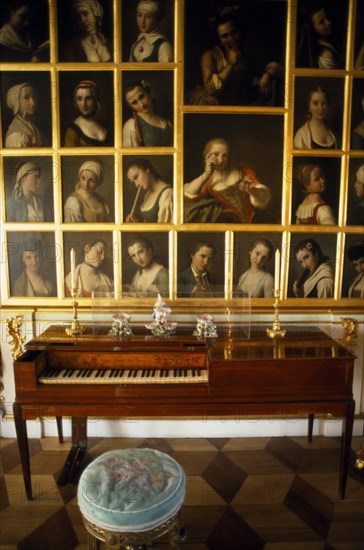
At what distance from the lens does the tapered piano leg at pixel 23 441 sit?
2660 millimetres

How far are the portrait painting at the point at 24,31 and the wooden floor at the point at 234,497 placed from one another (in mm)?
3364

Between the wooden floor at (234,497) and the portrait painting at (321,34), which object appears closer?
the wooden floor at (234,497)

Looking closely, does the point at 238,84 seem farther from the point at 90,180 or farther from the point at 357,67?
the point at 90,180

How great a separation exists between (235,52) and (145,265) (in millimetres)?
1934

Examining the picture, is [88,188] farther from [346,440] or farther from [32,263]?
[346,440]

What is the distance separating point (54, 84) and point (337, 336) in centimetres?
329

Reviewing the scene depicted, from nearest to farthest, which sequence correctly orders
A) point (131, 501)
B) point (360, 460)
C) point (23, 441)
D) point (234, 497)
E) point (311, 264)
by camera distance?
point (131, 501), point (23, 441), point (234, 497), point (360, 460), point (311, 264)

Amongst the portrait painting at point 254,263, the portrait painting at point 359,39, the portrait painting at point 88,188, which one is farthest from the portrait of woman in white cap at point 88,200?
the portrait painting at point 359,39

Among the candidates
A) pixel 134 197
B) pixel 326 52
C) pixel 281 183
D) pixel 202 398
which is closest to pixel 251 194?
pixel 281 183

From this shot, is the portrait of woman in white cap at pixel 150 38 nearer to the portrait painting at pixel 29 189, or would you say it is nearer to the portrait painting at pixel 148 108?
the portrait painting at pixel 148 108

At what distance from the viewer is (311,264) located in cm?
347

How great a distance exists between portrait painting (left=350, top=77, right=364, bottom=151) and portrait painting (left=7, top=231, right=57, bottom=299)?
108 inches

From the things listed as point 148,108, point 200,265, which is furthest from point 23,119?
point 200,265

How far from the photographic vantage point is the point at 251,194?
338cm
